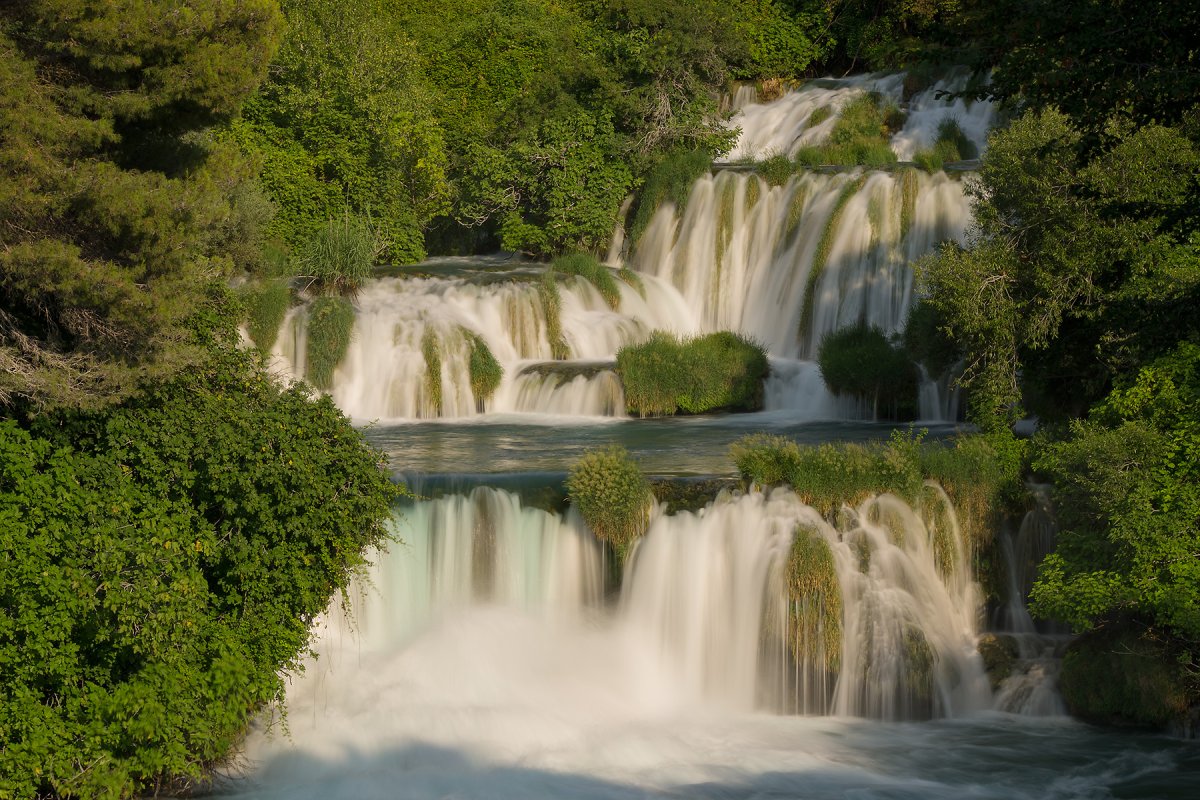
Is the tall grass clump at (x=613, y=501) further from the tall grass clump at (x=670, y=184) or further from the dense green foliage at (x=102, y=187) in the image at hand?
the tall grass clump at (x=670, y=184)

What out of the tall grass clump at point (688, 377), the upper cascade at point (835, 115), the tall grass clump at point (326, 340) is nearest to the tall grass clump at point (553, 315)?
the tall grass clump at point (688, 377)

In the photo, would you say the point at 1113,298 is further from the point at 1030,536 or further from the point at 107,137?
the point at 107,137

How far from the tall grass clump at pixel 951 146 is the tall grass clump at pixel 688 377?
7949mm

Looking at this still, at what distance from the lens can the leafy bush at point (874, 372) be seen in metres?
23.8

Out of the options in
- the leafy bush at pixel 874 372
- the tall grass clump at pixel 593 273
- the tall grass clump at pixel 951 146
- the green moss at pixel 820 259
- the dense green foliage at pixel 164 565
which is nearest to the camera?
the dense green foliage at pixel 164 565

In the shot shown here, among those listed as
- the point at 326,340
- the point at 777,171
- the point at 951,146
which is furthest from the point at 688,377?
the point at 951,146

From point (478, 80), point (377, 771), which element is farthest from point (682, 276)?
point (377, 771)

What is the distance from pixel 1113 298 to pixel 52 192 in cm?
1157

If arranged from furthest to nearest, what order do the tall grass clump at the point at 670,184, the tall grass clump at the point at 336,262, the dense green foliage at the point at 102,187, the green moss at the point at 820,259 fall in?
the tall grass clump at the point at 670,184 → the green moss at the point at 820,259 → the tall grass clump at the point at 336,262 → the dense green foliage at the point at 102,187

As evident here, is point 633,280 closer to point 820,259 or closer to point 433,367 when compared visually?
point 820,259

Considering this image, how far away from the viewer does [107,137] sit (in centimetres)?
1364

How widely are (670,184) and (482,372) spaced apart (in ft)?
26.4

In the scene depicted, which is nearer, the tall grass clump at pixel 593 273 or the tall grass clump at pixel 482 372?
the tall grass clump at pixel 482 372

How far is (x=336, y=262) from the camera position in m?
27.6
